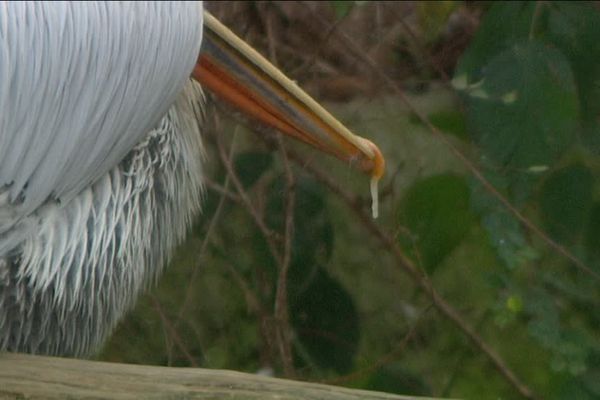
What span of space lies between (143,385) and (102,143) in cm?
26

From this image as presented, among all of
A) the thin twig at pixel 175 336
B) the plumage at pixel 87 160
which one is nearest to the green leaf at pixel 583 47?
the plumage at pixel 87 160

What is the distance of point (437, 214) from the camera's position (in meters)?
1.98

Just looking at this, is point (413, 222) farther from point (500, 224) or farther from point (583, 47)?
point (583, 47)

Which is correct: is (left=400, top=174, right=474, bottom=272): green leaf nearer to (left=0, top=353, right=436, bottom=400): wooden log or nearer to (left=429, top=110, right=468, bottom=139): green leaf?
(left=429, top=110, right=468, bottom=139): green leaf

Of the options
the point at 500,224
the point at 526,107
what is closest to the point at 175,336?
the point at 500,224

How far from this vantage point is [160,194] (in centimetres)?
147

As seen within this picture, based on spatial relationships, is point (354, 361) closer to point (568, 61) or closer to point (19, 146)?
point (568, 61)

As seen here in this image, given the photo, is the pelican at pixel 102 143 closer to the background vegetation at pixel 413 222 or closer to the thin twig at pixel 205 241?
the background vegetation at pixel 413 222

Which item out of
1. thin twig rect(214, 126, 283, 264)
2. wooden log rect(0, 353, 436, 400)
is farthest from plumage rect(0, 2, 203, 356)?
thin twig rect(214, 126, 283, 264)

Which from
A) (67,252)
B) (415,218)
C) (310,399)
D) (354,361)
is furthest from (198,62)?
(354,361)

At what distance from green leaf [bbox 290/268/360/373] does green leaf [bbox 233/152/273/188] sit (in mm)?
217

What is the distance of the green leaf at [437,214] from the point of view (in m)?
1.97

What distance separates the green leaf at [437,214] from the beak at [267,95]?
45cm

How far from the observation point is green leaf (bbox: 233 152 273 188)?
91.4 inches
